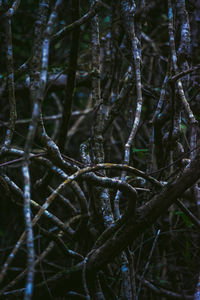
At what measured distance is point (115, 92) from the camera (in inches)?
66.4

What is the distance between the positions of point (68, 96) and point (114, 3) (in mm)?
579

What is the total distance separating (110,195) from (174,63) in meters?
0.64

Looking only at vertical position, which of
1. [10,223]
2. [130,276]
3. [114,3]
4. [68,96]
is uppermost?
[114,3]

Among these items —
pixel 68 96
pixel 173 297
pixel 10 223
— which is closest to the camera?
pixel 68 96

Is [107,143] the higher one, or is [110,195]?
[107,143]

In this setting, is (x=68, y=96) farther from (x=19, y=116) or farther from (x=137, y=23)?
(x=19, y=116)

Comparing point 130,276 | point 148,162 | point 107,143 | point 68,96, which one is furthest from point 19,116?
point 130,276

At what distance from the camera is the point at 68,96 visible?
137cm

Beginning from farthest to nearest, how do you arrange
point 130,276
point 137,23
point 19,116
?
point 19,116 < point 137,23 < point 130,276

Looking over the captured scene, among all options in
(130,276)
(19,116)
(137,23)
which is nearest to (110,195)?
(130,276)

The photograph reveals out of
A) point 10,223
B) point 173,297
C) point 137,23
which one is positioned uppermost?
point 137,23

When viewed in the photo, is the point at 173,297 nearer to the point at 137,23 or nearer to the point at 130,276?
the point at 130,276

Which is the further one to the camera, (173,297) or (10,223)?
(10,223)

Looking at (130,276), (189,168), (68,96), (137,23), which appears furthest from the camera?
(137,23)
